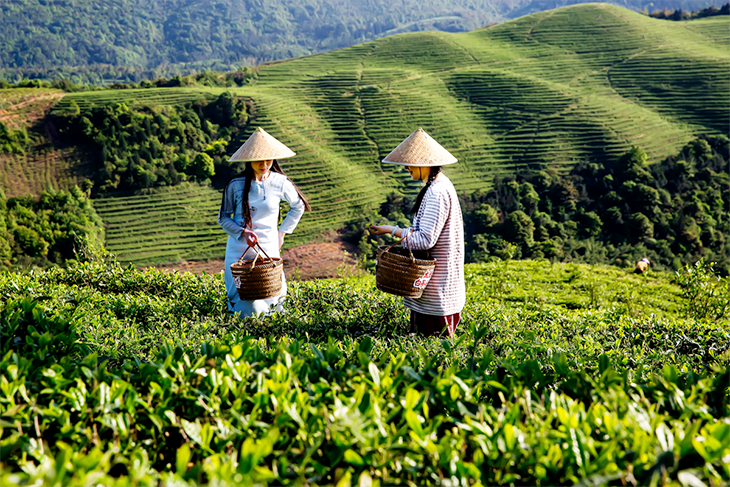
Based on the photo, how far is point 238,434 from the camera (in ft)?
5.84

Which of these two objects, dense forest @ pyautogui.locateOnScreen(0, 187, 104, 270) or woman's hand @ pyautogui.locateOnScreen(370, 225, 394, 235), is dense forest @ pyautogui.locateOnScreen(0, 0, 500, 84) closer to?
dense forest @ pyautogui.locateOnScreen(0, 187, 104, 270)

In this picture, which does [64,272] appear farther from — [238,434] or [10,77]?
[10,77]

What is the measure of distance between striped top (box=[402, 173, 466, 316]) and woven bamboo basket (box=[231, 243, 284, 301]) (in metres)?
0.97

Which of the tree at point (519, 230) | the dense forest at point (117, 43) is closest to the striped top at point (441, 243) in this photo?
the tree at point (519, 230)

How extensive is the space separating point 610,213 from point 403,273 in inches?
840

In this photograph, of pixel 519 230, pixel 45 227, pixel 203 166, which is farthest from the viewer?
pixel 203 166

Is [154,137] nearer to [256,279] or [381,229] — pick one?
[256,279]

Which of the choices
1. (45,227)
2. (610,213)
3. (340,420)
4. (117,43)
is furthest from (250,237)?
(117,43)

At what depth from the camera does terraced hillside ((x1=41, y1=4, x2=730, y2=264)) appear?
28.4 m

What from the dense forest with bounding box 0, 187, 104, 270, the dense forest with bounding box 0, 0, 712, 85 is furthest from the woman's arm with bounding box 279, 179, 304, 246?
the dense forest with bounding box 0, 0, 712, 85

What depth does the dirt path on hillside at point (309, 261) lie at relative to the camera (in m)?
21.7

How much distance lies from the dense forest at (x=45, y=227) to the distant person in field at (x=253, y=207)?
683 inches

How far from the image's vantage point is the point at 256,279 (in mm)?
3578

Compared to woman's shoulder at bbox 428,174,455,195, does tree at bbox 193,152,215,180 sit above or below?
A: below
